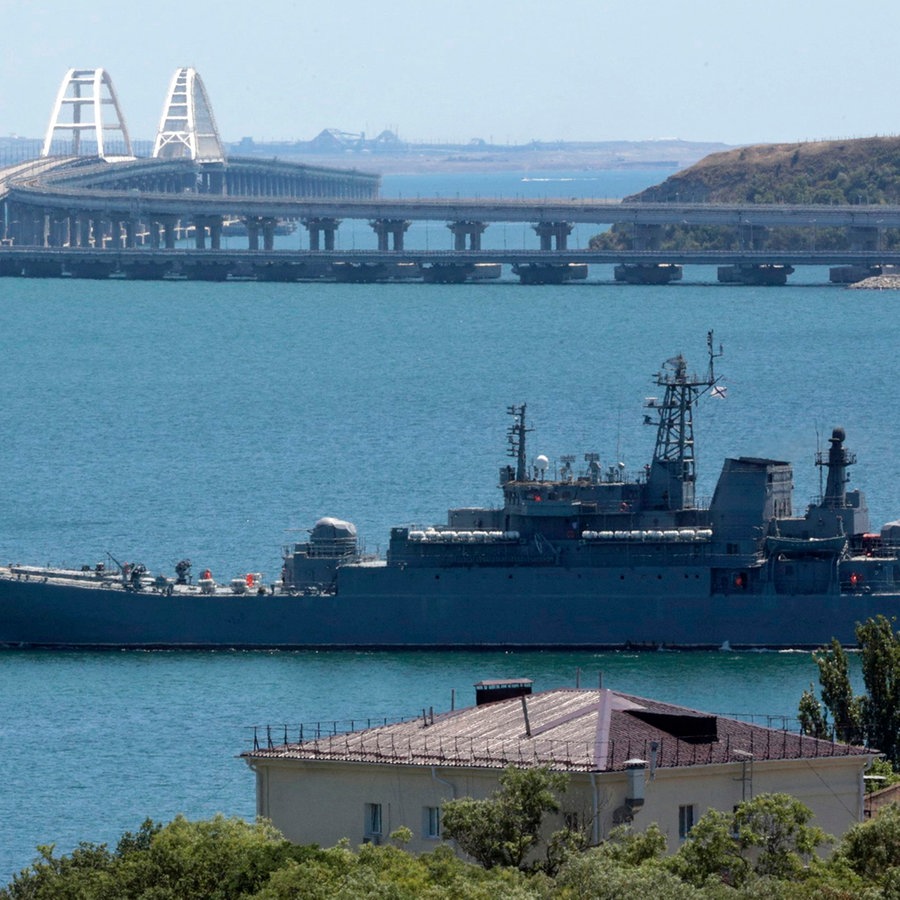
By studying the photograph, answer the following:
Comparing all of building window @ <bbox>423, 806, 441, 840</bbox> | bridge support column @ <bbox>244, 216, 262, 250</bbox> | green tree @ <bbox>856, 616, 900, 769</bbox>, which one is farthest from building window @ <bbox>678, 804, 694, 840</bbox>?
bridge support column @ <bbox>244, 216, 262, 250</bbox>

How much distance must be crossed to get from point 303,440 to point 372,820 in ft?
207

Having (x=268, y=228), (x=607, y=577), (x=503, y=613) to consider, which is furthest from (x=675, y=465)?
(x=268, y=228)

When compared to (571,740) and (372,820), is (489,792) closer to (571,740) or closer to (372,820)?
(571,740)

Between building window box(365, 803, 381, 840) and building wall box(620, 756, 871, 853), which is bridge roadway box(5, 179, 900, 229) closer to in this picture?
building wall box(620, 756, 871, 853)

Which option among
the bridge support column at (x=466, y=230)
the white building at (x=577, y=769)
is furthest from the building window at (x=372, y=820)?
the bridge support column at (x=466, y=230)

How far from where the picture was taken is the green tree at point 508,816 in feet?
94.7


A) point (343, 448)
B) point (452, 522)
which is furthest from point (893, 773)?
point (343, 448)

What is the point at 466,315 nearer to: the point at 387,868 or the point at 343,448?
the point at 343,448

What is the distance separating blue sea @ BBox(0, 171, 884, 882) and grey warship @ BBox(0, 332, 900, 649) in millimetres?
945

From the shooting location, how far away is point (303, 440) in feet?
307

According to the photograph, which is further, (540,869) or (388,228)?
(388,228)

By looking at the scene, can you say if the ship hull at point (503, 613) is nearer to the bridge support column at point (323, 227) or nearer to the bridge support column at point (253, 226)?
the bridge support column at point (323, 227)

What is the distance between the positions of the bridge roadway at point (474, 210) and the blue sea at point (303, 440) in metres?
4.28

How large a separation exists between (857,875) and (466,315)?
118 meters
